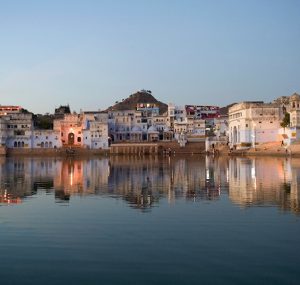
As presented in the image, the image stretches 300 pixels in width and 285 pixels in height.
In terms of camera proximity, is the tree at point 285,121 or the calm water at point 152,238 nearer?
the calm water at point 152,238

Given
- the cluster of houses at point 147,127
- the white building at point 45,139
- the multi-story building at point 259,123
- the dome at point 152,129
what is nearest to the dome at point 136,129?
the cluster of houses at point 147,127

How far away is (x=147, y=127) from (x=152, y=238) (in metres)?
78.9


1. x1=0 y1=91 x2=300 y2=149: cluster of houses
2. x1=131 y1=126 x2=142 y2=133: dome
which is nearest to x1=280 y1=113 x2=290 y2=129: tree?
x1=0 y1=91 x2=300 y2=149: cluster of houses

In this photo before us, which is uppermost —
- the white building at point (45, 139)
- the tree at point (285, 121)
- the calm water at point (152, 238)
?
the tree at point (285, 121)

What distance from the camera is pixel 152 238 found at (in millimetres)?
10469

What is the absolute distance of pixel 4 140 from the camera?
8312 cm

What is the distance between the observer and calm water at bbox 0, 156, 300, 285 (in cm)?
780

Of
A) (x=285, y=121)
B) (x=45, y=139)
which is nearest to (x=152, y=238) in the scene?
(x=285, y=121)

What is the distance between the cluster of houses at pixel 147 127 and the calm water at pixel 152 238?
54.6 metres

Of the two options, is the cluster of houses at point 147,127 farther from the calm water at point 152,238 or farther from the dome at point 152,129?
the calm water at point 152,238

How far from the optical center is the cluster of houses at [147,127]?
7244 centimetres

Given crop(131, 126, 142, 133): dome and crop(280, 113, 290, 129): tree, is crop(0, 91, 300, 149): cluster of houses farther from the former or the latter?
crop(280, 113, 290, 129): tree

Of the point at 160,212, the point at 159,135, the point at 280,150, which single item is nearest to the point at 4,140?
the point at 159,135

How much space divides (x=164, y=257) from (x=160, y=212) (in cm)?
552
